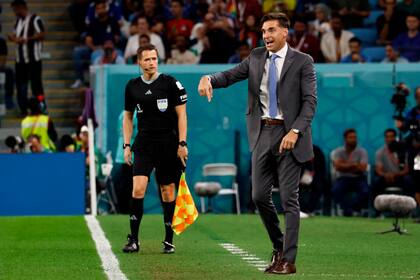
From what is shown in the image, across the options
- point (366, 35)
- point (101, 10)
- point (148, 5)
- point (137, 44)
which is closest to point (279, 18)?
point (137, 44)

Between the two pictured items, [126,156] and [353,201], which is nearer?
[126,156]

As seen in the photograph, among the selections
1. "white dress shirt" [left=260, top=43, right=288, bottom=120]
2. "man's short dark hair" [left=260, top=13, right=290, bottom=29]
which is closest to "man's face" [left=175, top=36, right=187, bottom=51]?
"white dress shirt" [left=260, top=43, right=288, bottom=120]

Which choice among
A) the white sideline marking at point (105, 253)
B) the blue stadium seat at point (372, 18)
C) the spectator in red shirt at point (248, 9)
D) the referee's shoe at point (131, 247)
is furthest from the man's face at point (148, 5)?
the referee's shoe at point (131, 247)

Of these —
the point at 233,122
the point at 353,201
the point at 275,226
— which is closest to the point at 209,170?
the point at 233,122

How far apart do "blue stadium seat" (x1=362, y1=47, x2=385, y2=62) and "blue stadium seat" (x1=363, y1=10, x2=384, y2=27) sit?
4.93ft

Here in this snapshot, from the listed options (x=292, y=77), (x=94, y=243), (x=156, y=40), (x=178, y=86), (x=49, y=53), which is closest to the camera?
(x=292, y=77)

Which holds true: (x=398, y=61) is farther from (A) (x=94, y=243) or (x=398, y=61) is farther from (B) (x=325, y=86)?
(A) (x=94, y=243)

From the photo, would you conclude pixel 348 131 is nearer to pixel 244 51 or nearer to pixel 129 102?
pixel 244 51

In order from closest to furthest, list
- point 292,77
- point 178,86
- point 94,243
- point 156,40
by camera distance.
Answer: point 292,77, point 178,86, point 94,243, point 156,40

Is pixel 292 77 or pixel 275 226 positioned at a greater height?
pixel 292 77

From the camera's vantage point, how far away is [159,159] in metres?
13.9

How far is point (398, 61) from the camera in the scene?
2536 centimetres

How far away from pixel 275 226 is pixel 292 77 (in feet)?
4.19

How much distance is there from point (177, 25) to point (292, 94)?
16100 millimetres
